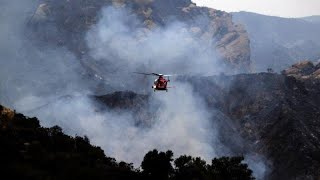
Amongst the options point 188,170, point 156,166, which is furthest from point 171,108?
point 156,166

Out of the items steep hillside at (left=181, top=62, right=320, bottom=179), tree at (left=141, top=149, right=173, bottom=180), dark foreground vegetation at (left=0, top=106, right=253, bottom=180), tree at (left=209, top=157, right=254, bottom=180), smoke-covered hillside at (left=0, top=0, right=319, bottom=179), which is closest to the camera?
dark foreground vegetation at (left=0, top=106, right=253, bottom=180)

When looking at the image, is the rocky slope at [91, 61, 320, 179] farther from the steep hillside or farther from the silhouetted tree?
the silhouetted tree

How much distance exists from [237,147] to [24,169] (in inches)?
2621

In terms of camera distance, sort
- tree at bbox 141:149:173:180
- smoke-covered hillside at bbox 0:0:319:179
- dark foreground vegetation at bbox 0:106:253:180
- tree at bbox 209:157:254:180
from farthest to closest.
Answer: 1. smoke-covered hillside at bbox 0:0:319:179
2. tree at bbox 209:157:254:180
3. tree at bbox 141:149:173:180
4. dark foreground vegetation at bbox 0:106:253:180

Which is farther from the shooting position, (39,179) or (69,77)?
(69,77)

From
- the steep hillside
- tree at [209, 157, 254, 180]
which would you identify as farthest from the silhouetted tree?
the steep hillside

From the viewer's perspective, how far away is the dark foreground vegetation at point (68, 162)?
747 inches

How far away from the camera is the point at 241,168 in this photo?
54281 millimetres

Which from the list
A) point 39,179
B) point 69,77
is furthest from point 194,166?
point 69,77

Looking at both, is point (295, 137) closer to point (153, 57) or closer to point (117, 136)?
point (117, 136)

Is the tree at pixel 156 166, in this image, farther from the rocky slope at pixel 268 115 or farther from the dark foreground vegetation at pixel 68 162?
the rocky slope at pixel 268 115

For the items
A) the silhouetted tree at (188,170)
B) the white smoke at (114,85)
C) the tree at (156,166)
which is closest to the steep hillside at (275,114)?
the white smoke at (114,85)

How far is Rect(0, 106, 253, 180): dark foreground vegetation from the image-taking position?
18984mm

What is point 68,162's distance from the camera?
64.4ft
